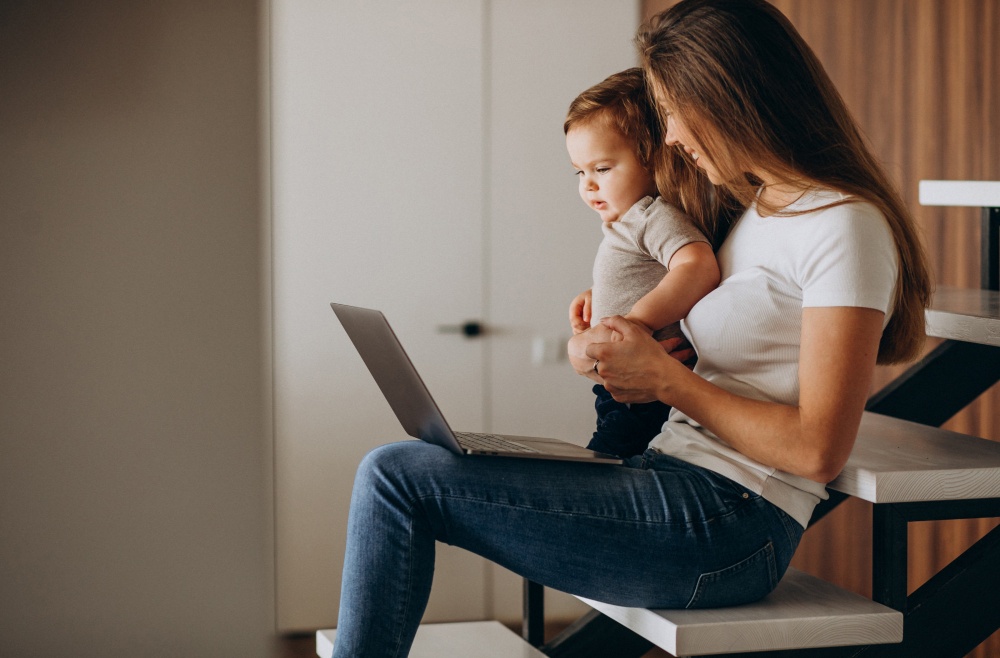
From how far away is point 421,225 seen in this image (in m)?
3.12

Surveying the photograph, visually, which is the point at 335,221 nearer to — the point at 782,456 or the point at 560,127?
the point at 560,127

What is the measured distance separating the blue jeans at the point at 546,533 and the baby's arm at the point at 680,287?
0.90 feet

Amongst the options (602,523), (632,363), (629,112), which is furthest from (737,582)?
(629,112)

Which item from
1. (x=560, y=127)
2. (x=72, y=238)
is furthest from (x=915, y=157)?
(x=72, y=238)

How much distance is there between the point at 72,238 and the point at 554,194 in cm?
137

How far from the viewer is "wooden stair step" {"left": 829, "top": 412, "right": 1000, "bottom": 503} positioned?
47.2 inches

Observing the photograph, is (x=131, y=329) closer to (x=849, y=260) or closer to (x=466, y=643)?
(x=466, y=643)

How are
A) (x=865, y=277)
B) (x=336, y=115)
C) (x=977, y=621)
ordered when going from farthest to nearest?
(x=336, y=115)
(x=977, y=621)
(x=865, y=277)

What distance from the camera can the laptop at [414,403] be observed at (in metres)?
1.21

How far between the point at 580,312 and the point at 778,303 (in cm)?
50

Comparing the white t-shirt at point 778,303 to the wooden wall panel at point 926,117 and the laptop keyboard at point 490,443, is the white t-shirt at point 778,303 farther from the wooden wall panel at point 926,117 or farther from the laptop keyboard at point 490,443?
the wooden wall panel at point 926,117

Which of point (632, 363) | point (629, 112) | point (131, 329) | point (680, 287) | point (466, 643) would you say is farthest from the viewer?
point (131, 329)

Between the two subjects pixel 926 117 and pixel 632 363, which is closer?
pixel 632 363

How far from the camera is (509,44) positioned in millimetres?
3145
